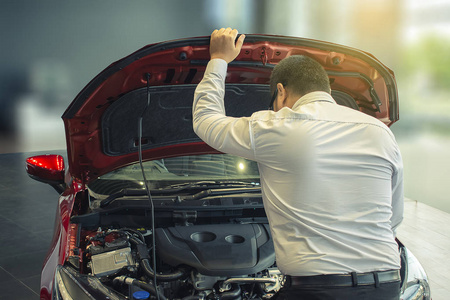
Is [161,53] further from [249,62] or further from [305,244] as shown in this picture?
[305,244]

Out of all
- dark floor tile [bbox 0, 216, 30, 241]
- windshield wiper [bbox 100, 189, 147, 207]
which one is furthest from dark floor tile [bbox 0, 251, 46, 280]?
windshield wiper [bbox 100, 189, 147, 207]

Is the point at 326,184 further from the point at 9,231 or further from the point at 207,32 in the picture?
the point at 207,32

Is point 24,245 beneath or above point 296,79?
beneath

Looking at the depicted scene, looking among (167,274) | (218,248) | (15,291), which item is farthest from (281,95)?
(15,291)

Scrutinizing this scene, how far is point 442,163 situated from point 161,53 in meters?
5.15

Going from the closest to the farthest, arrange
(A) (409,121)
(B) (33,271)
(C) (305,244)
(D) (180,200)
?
(C) (305,244), (D) (180,200), (B) (33,271), (A) (409,121)

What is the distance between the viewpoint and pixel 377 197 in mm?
1650

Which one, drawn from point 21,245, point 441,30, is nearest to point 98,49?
point 21,245

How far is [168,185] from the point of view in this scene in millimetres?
2961

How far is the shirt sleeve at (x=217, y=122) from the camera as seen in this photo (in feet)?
5.40

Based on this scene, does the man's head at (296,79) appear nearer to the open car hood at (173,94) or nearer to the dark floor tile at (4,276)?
the open car hood at (173,94)

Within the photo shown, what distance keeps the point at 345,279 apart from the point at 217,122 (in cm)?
69

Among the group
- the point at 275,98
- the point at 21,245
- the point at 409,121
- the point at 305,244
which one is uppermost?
the point at 275,98

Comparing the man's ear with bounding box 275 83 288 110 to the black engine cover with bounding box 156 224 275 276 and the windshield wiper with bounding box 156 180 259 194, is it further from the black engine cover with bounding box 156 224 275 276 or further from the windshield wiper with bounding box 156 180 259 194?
the windshield wiper with bounding box 156 180 259 194
